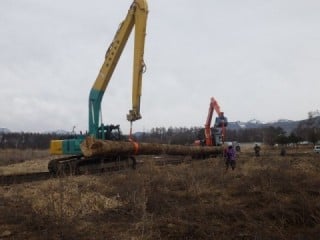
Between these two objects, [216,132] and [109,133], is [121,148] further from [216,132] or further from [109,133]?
[216,132]

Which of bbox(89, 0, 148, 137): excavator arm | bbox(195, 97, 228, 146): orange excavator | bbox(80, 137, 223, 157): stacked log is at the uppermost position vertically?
bbox(89, 0, 148, 137): excavator arm

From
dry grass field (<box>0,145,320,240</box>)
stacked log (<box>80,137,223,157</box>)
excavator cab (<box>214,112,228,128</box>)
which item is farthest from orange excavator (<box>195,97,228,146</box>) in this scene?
dry grass field (<box>0,145,320,240</box>)

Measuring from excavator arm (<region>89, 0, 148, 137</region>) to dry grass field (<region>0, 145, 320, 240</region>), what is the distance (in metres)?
6.91

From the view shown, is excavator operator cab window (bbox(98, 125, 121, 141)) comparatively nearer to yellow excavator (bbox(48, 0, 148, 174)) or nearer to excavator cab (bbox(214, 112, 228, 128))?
yellow excavator (bbox(48, 0, 148, 174))

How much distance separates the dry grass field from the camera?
7453mm

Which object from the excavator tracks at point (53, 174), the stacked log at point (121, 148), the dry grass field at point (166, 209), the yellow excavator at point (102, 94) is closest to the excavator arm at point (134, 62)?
the yellow excavator at point (102, 94)

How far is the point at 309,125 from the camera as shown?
93688 mm

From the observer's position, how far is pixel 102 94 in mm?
20609

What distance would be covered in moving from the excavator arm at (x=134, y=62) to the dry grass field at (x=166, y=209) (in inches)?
272

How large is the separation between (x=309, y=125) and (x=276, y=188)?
86550 mm

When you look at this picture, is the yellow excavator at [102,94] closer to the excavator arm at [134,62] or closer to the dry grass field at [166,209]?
the excavator arm at [134,62]

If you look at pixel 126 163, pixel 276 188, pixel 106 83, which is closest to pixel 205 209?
pixel 276 188

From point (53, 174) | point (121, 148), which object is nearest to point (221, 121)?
point (121, 148)

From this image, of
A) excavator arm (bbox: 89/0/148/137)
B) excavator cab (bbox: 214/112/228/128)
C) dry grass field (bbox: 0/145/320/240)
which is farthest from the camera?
excavator cab (bbox: 214/112/228/128)
